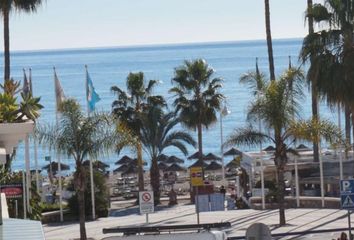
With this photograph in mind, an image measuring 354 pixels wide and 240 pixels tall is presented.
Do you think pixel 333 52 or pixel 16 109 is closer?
pixel 16 109

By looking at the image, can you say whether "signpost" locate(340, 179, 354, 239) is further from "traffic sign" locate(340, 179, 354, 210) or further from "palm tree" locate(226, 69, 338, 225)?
"palm tree" locate(226, 69, 338, 225)

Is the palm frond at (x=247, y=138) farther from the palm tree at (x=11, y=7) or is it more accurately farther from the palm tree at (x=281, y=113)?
the palm tree at (x=11, y=7)

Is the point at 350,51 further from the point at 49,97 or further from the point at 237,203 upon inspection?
the point at 49,97

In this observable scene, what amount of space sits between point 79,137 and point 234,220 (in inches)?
262

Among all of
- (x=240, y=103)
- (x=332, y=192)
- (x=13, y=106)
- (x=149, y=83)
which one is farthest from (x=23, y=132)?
(x=240, y=103)

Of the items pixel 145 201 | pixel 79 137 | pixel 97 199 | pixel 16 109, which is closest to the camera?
pixel 16 109

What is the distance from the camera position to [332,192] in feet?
133

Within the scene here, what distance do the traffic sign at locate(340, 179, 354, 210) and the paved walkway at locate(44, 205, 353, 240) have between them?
691 centimetres

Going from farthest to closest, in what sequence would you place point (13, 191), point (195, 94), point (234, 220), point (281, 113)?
point (195, 94) < point (234, 220) < point (281, 113) < point (13, 191)

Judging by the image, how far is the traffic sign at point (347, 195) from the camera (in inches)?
889

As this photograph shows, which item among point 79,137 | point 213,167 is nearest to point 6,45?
point 79,137

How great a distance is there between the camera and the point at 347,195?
74.4 feet

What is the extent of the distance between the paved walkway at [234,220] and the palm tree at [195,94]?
29.0 feet

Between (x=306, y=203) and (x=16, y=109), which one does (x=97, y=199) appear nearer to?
(x=306, y=203)
